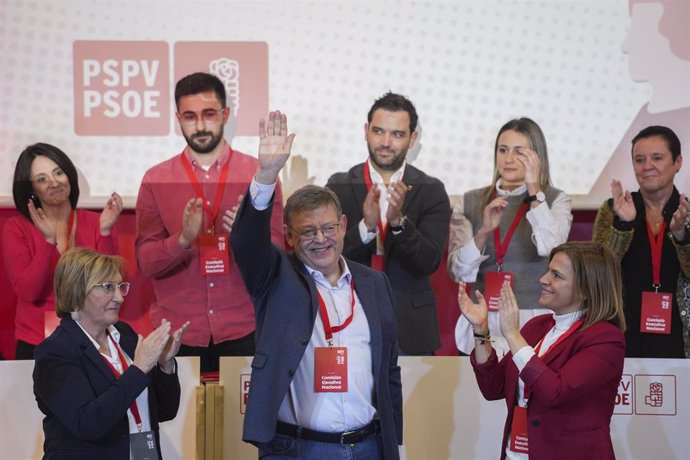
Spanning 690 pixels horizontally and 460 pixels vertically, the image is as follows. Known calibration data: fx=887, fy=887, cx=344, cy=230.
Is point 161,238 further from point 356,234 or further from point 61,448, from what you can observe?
point 61,448

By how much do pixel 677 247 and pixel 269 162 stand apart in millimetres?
2710

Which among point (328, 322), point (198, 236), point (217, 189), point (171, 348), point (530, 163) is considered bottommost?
point (171, 348)

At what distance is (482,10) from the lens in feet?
15.6

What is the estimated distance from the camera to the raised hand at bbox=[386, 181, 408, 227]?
4484mm

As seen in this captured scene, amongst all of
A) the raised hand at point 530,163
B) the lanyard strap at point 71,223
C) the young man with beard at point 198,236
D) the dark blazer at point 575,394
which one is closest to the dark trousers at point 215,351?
the young man with beard at point 198,236

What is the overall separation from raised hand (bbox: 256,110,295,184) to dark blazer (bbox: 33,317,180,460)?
77 cm

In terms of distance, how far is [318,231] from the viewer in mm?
2791

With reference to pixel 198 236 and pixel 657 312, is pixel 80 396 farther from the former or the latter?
pixel 657 312

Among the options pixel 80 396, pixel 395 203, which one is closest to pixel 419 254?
pixel 395 203

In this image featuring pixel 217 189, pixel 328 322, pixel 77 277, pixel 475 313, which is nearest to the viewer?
pixel 328 322

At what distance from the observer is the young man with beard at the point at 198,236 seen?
446cm

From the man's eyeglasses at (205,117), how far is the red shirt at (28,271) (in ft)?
3.03

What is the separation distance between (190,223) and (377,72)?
1271 millimetres

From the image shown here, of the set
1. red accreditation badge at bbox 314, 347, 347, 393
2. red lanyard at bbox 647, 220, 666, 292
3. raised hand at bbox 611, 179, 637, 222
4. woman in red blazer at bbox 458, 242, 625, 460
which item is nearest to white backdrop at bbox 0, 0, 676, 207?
raised hand at bbox 611, 179, 637, 222
